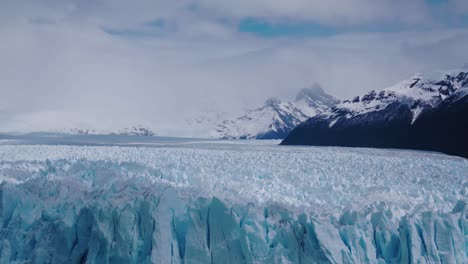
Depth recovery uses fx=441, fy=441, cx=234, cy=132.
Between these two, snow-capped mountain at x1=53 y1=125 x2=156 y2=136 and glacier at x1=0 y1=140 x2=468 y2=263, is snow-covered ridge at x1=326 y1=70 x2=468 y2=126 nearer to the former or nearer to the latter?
glacier at x1=0 y1=140 x2=468 y2=263

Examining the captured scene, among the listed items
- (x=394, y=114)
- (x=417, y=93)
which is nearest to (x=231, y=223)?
(x=394, y=114)

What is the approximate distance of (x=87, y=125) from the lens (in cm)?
10644

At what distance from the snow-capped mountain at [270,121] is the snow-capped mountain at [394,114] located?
58035 mm

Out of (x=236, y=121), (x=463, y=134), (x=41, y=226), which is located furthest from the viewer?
(x=236, y=121)

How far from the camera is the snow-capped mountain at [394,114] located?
2800 centimetres

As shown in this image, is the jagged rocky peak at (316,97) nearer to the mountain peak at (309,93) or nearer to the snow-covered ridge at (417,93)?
the mountain peak at (309,93)

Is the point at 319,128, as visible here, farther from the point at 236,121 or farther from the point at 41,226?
the point at 236,121

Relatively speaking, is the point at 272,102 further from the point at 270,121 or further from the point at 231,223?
the point at 231,223

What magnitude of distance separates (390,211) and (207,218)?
3.09m

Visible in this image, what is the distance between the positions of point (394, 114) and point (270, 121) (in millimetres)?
72740

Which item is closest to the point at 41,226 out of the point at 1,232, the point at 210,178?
the point at 1,232

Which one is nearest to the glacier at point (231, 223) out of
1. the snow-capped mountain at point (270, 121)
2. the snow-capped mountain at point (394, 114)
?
the snow-capped mountain at point (394, 114)

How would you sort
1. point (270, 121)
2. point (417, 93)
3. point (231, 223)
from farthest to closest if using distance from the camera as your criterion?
point (270, 121) < point (417, 93) < point (231, 223)

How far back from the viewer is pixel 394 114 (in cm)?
3012
